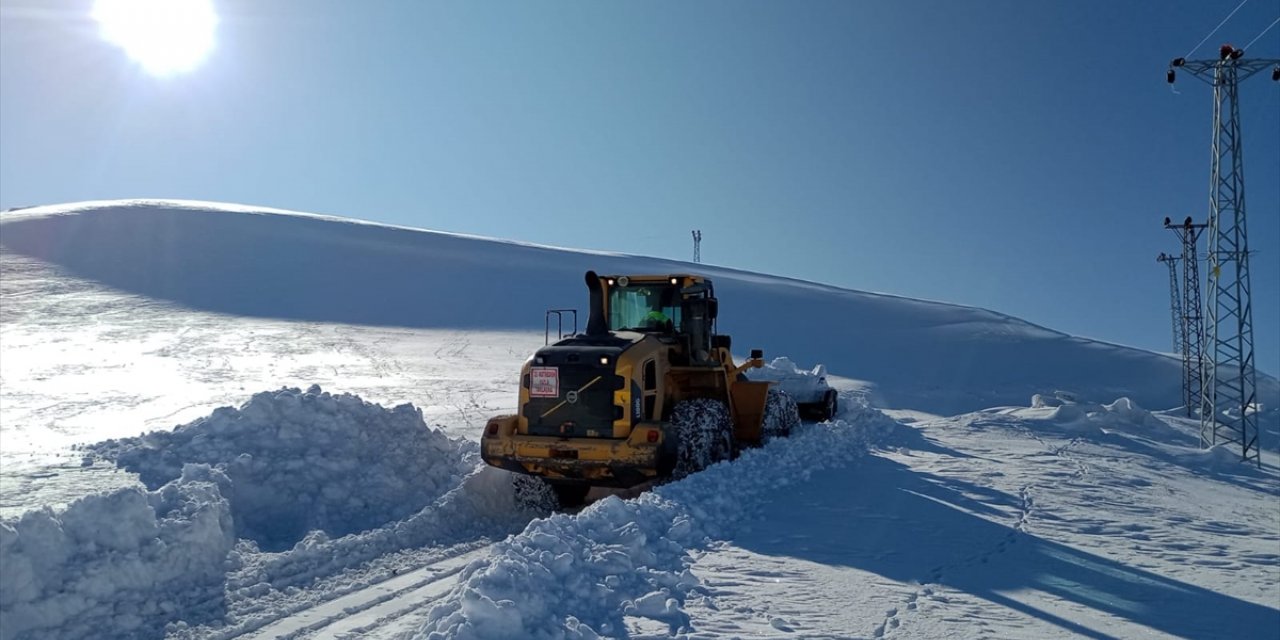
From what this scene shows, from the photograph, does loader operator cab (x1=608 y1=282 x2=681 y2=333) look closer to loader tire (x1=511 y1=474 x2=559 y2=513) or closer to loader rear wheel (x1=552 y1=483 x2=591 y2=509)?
loader rear wheel (x1=552 y1=483 x2=591 y2=509)

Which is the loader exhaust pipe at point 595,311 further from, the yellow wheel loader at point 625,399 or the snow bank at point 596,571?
the snow bank at point 596,571

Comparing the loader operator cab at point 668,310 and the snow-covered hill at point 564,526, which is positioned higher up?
the loader operator cab at point 668,310

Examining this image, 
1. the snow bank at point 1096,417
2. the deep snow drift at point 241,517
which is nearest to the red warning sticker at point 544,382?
the deep snow drift at point 241,517

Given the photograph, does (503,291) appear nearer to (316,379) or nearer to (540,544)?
(316,379)

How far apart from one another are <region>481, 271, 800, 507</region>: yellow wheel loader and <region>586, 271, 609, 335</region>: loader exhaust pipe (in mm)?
13

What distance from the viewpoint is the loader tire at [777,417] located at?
11.8 m

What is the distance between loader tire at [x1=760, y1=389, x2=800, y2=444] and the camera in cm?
1176

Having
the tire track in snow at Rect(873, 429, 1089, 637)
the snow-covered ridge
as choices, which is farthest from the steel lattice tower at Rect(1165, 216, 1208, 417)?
the tire track in snow at Rect(873, 429, 1089, 637)

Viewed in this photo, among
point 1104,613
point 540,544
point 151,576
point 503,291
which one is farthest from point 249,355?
point 1104,613

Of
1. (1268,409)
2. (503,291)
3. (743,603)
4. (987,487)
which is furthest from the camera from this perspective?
(503,291)

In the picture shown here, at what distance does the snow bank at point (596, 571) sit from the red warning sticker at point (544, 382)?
65.5 inches

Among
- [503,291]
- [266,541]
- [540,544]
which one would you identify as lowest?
[266,541]

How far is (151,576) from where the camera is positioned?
5828mm

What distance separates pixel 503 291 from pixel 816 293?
14.6 m
